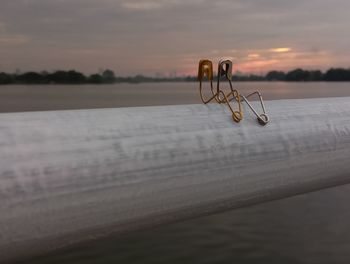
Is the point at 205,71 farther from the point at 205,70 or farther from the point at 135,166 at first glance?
the point at 135,166

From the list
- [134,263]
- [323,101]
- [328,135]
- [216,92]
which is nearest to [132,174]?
[216,92]

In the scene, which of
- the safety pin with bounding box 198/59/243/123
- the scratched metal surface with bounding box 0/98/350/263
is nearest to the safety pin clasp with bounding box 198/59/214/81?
the safety pin with bounding box 198/59/243/123

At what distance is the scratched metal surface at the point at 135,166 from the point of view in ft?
6.61

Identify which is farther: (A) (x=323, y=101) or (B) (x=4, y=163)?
(A) (x=323, y=101)

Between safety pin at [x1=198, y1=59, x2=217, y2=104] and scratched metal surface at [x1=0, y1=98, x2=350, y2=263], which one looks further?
safety pin at [x1=198, y1=59, x2=217, y2=104]

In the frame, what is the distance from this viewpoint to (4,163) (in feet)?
Result: 6.32

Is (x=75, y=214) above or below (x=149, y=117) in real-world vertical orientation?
below

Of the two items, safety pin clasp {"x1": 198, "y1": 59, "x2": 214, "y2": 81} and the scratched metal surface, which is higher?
safety pin clasp {"x1": 198, "y1": 59, "x2": 214, "y2": 81}

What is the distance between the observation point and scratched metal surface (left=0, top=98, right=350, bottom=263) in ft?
6.61

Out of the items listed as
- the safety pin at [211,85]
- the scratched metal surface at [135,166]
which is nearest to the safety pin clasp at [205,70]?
the safety pin at [211,85]

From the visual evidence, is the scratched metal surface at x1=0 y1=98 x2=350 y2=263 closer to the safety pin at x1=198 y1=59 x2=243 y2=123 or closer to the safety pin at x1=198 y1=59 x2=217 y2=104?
the safety pin at x1=198 y1=59 x2=243 y2=123

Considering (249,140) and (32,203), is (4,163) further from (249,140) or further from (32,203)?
(249,140)

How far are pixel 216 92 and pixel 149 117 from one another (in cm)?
72

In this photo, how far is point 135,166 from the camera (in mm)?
2232
